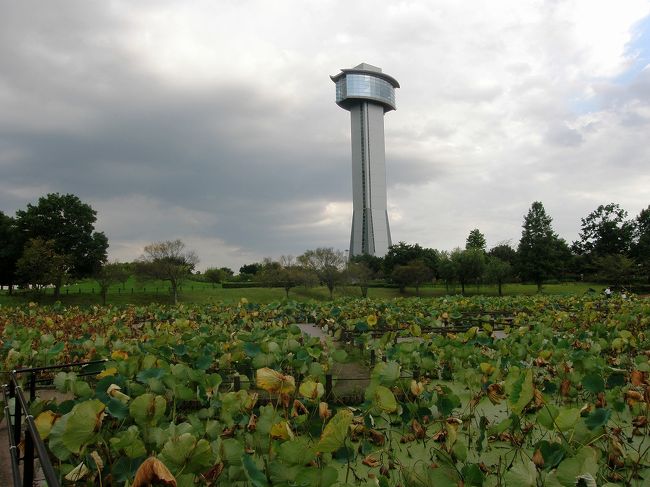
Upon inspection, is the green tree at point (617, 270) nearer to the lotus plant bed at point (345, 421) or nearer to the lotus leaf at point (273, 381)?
the lotus plant bed at point (345, 421)

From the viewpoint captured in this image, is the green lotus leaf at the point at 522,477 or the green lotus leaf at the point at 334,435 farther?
the green lotus leaf at the point at 334,435

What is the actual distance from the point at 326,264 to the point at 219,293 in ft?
34.8

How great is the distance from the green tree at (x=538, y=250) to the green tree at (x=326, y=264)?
Answer: 18.4 m

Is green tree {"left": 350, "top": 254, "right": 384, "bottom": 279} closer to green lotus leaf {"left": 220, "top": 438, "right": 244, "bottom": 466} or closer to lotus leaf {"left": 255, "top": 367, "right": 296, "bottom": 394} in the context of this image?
lotus leaf {"left": 255, "top": 367, "right": 296, "bottom": 394}

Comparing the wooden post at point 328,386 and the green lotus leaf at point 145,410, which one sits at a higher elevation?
the green lotus leaf at point 145,410

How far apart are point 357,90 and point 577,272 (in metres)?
52.9

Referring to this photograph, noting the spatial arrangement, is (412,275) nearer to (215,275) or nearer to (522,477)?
(215,275)

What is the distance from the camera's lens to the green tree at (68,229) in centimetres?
3969

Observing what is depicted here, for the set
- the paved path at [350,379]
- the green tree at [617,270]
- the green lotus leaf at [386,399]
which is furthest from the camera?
the green tree at [617,270]

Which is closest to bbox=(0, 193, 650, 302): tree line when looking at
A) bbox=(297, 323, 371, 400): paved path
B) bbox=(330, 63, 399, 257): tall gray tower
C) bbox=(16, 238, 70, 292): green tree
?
bbox=(16, 238, 70, 292): green tree

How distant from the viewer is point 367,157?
91.9m

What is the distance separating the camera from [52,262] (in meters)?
34.8

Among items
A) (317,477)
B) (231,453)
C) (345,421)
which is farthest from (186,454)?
(345,421)

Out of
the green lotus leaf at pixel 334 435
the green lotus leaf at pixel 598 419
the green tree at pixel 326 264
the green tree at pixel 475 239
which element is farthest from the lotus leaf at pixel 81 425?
the green tree at pixel 475 239
